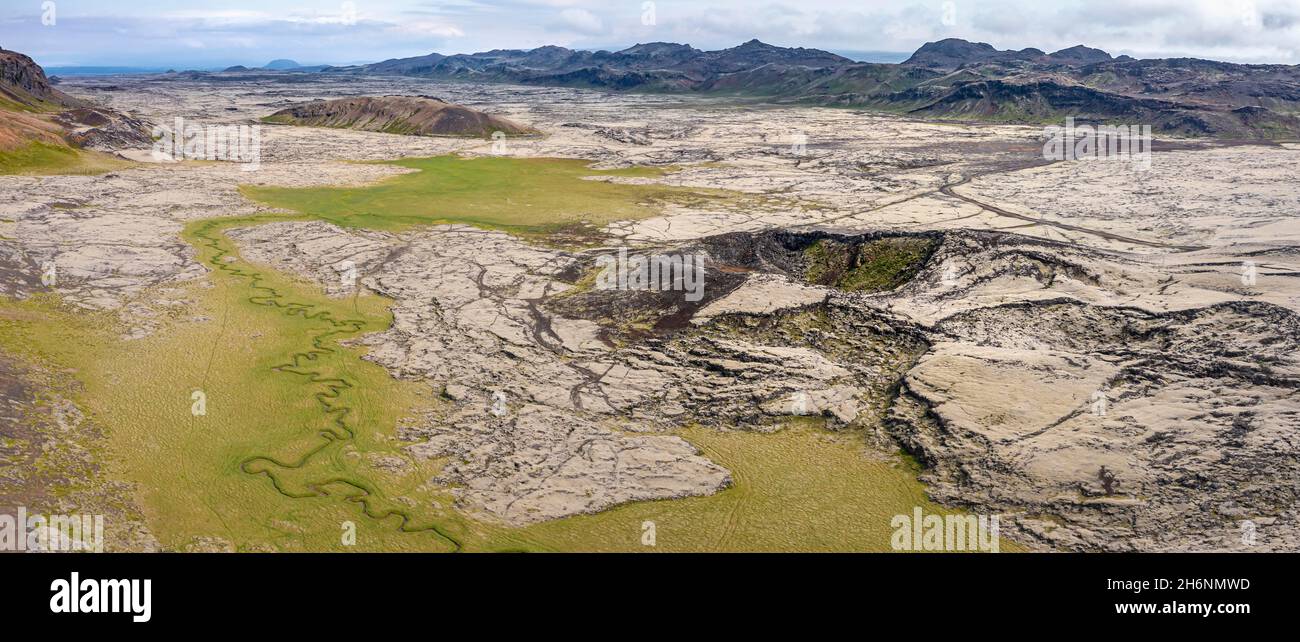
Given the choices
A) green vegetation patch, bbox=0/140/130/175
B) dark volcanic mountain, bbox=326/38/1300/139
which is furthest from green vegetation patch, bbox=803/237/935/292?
dark volcanic mountain, bbox=326/38/1300/139

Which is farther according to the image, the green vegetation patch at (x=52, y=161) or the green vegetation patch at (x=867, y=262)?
the green vegetation patch at (x=52, y=161)

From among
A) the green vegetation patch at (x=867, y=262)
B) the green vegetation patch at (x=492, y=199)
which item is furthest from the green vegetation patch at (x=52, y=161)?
the green vegetation patch at (x=867, y=262)

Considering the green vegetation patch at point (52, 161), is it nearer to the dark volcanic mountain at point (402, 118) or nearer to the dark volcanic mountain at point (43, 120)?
the dark volcanic mountain at point (43, 120)

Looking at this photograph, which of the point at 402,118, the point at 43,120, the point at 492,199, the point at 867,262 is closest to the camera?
the point at 867,262

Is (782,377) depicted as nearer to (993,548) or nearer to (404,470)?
(993,548)

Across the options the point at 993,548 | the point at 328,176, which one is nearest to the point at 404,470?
the point at 993,548

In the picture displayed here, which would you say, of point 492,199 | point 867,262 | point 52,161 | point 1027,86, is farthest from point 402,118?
point 1027,86

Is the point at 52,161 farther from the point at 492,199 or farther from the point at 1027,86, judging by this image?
the point at 1027,86
